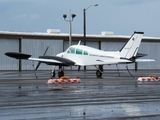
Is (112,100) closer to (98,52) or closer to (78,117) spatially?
(78,117)

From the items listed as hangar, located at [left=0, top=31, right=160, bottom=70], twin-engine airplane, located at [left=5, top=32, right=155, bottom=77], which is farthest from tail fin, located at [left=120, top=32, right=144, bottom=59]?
hangar, located at [left=0, top=31, right=160, bottom=70]

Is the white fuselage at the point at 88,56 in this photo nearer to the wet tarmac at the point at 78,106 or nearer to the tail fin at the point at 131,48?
the tail fin at the point at 131,48

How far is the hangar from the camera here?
198 feet

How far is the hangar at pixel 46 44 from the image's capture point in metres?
60.4

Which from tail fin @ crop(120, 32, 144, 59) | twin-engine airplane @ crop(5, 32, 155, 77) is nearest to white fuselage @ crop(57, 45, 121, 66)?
twin-engine airplane @ crop(5, 32, 155, 77)

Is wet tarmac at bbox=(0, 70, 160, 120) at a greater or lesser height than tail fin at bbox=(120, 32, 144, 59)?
lesser

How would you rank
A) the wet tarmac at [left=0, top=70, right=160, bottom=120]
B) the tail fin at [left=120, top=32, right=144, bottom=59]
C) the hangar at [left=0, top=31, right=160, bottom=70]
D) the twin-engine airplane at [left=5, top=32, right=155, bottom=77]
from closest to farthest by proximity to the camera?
the wet tarmac at [left=0, top=70, right=160, bottom=120]
the twin-engine airplane at [left=5, top=32, right=155, bottom=77]
the tail fin at [left=120, top=32, right=144, bottom=59]
the hangar at [left=0, top=31, right=160, bottom=70]

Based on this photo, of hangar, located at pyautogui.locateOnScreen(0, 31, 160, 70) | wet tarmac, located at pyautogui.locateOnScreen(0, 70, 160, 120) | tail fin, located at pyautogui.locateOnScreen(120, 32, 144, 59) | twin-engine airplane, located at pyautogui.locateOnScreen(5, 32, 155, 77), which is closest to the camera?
wet tarmac, located at pyautogui.locateOnScreen(0, 70, 160, 120)

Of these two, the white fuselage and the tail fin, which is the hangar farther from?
the tail fin

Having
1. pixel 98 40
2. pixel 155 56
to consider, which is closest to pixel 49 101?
pixel 98 40

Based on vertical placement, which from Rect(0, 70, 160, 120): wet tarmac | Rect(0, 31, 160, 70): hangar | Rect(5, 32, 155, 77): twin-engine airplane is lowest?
Rect(0, 70, 160, 120): wet tarmac

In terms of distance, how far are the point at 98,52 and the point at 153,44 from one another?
3653 cm

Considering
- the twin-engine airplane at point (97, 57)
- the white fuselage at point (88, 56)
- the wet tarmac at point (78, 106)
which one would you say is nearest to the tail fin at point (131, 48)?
the twin-engine airplane at point (97, 57)

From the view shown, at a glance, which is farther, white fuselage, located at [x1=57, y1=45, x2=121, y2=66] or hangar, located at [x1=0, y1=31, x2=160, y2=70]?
hangar, located at [x1=0, y1=31, x2=160, y2=70]
